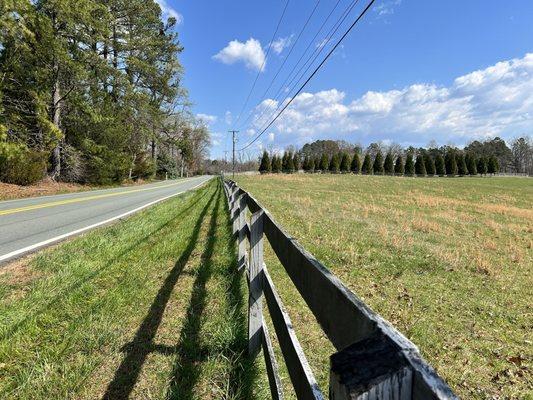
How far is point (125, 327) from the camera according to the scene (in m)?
4.07

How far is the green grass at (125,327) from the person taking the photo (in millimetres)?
3113

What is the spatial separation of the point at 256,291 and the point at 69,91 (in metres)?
28.7

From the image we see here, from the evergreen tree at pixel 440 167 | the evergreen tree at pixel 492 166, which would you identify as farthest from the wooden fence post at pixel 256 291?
the evergreen tree at pixel 492 166

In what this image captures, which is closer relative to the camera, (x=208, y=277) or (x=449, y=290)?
(x=208, y=277)

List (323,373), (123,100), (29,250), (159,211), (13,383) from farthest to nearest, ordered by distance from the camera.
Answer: (123,100)
(159,211)
(29,250)
(323,373)
(13,383)

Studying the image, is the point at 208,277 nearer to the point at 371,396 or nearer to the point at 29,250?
the point at 29,250

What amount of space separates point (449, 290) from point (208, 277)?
395 centimetres

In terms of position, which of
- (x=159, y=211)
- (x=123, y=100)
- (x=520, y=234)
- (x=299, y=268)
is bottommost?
(x=520, y=234)

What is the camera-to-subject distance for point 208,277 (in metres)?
5.76

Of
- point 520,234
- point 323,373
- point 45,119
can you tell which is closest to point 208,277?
point 323,373

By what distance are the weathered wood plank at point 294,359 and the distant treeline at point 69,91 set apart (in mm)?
23434

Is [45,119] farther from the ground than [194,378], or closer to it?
farther from the ground

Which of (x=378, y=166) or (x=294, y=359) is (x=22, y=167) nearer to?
(x=294, y=359)

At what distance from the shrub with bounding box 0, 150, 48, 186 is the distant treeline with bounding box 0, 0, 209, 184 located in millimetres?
51
